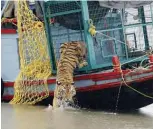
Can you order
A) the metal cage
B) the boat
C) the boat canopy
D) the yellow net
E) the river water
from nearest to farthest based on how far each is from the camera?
the river water < the boat < the boat canopy < the metal cage < the yellow net

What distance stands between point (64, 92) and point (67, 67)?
563mm

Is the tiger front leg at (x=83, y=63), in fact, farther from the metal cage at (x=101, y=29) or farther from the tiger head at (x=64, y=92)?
the tiger head at (x=64, y=92)

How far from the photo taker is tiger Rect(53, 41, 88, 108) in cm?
812

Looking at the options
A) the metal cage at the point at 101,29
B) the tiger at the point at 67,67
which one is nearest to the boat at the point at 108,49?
the metal cage at the point at 101,29

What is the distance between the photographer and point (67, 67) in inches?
324

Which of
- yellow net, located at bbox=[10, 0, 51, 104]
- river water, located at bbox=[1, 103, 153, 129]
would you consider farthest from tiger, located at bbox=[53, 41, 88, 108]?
yellow net, located at bbox=[10, 0, 51, 104]

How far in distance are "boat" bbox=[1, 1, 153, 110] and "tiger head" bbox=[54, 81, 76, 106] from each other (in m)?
0.40

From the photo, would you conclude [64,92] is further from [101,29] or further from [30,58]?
[30,58]

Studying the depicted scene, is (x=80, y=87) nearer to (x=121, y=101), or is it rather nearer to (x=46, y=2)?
(x=121, y=101)

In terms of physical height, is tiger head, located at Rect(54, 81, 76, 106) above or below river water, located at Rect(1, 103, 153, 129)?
above

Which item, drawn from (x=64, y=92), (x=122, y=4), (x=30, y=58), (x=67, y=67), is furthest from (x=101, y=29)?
(x=30, y=58)

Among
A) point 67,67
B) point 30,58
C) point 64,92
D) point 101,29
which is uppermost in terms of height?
point 101,29

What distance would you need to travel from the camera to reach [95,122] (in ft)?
21.6

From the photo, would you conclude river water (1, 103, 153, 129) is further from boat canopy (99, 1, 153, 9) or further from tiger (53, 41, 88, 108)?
boat canopy (99, 1, 153, 9)
